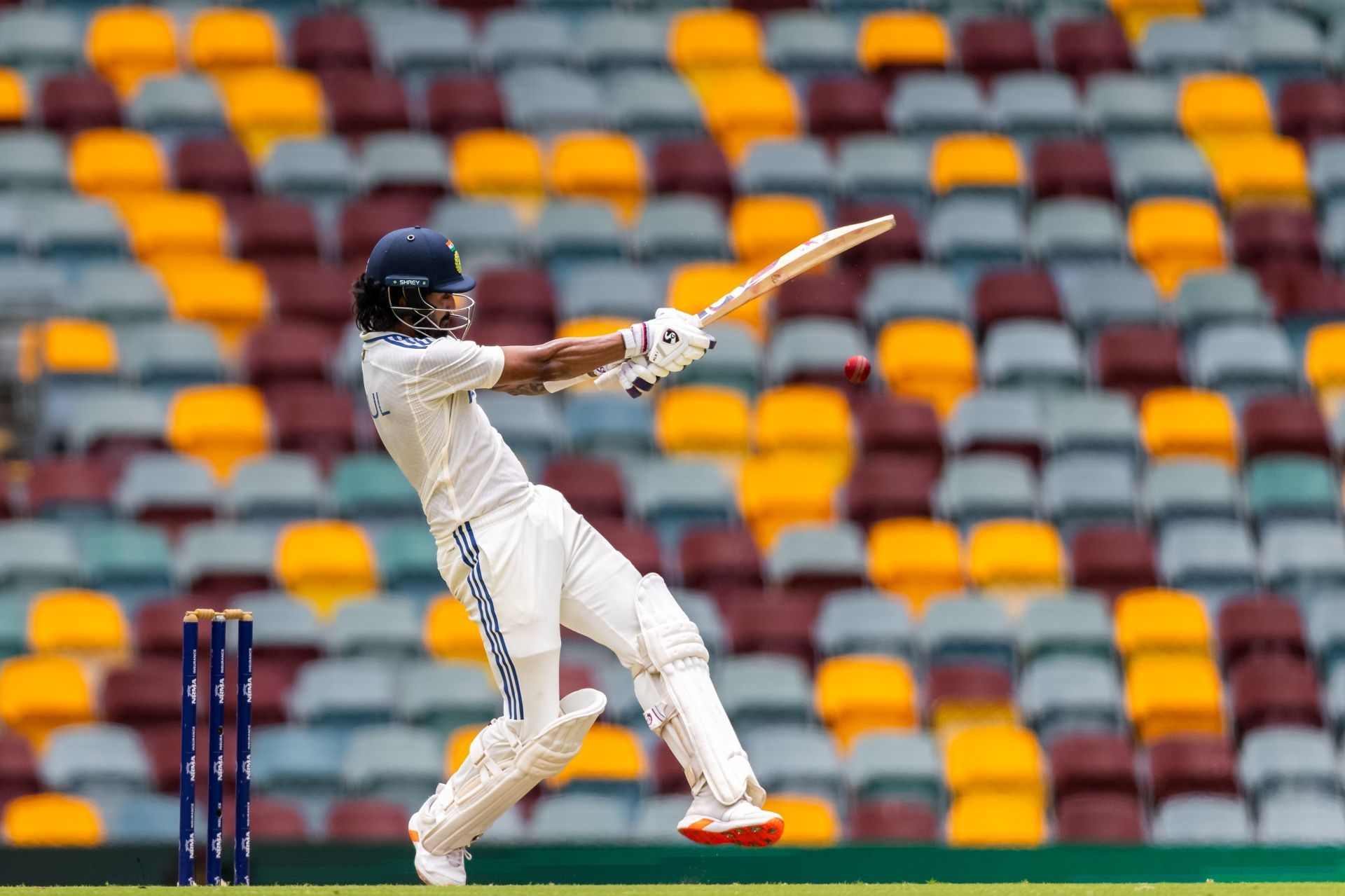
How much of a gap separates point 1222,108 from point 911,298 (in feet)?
7.27

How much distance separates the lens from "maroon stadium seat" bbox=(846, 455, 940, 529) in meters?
7.39

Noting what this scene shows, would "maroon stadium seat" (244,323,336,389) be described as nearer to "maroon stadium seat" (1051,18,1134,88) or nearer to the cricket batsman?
the cricket batsman

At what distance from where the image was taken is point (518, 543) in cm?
395

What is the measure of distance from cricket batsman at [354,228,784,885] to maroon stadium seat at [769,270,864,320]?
13.8 feet

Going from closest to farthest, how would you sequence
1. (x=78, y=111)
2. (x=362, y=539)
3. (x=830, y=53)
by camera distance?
(x=362, y=539), (x=78, y=111), (x=830, y=53)

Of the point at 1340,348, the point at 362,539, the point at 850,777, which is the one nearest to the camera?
the point at 850,777

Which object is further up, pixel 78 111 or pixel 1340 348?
pixel 78 111

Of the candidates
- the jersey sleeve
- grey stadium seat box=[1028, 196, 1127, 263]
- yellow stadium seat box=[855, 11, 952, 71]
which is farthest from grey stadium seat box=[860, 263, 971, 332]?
the jersey sleeve

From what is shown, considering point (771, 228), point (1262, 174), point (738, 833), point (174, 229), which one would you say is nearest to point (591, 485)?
point (771, 228)

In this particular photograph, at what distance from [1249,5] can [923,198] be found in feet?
7.94

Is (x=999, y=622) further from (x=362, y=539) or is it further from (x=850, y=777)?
(x=362, y=539)

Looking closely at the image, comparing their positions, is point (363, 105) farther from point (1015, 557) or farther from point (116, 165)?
point (1015, 557)

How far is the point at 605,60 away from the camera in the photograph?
9344mm

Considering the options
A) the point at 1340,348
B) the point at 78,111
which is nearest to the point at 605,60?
the point at 78,111
